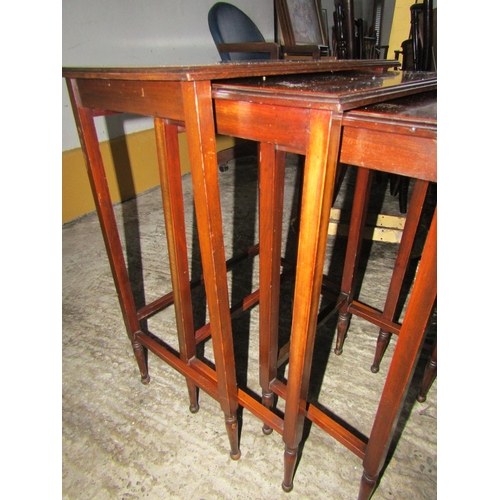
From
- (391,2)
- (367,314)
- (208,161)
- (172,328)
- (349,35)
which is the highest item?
(391,2)

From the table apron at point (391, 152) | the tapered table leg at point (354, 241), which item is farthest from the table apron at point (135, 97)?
the tapered table leg at point (354, 241)

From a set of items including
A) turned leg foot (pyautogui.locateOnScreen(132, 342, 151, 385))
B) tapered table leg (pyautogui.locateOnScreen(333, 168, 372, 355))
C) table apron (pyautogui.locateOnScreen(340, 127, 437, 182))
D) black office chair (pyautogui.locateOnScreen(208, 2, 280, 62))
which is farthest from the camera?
black office chair (pyautogui.locateOnScreen(208, 2, 280, 62))

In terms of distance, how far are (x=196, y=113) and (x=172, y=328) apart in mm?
1115

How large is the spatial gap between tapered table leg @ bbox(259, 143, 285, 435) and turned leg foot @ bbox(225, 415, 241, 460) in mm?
144

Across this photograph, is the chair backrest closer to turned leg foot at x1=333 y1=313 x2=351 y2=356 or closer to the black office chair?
the black office chair

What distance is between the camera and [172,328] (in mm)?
1558

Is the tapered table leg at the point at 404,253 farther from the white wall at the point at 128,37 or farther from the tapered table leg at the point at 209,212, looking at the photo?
the white wall at the point at 128,37

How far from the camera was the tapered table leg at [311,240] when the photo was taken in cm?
53

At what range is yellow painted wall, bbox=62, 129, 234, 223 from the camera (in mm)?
2332

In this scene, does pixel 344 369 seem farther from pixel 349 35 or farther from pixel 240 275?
pixel 349 35

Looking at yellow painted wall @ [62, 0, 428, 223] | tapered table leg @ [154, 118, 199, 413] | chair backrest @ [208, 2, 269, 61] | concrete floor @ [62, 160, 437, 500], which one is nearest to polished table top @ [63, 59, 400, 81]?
tapered table leg @ [154, 118, 199, 413]

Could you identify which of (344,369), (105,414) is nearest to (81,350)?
(105,414)

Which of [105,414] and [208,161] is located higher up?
[208,161]

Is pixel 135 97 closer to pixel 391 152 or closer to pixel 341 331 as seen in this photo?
pixel 391 152
